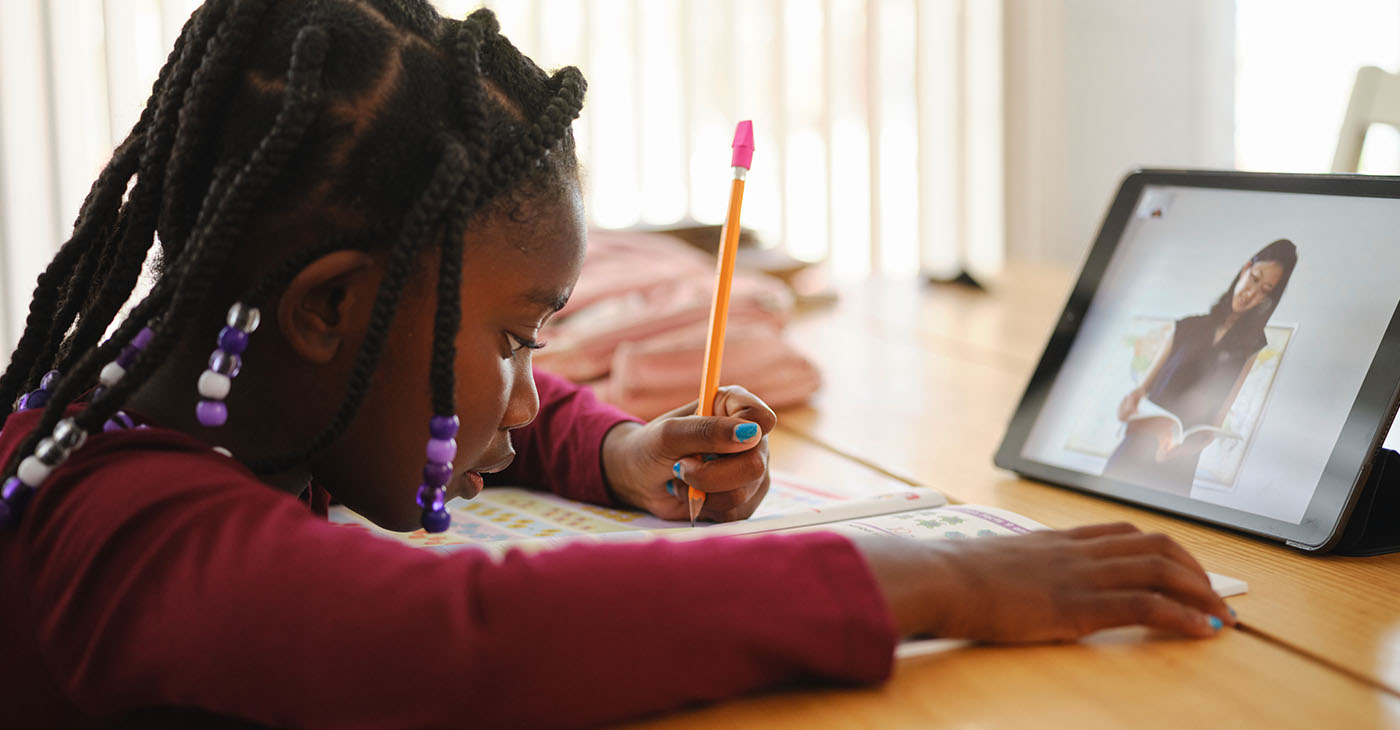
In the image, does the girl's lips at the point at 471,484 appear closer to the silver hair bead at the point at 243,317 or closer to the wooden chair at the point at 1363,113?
the silver hair bead at the point at 243,317

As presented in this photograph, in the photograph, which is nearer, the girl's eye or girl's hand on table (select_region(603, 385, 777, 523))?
the girl's eye

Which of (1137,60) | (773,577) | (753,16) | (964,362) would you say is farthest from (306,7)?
(1137,60)

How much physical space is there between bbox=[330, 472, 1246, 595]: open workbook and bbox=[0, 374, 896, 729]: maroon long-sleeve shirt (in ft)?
0.61

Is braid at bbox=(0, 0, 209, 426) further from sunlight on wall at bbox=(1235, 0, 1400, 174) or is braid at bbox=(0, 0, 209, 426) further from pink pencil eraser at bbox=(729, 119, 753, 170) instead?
sunlight on wall at bbox=(1235, 0, 1400, 174)

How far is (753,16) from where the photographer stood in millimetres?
2701

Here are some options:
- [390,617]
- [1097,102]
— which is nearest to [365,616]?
[390,617]

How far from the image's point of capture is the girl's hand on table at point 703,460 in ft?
2.78

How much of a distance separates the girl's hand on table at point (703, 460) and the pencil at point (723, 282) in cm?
1

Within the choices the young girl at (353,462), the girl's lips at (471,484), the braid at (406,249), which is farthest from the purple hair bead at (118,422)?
the girl's lips at (471,484)

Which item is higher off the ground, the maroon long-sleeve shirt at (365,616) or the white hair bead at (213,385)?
the white hair bead at (213,385)

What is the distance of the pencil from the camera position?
802 mm

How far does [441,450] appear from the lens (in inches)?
25.8

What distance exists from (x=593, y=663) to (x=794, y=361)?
0.84 m

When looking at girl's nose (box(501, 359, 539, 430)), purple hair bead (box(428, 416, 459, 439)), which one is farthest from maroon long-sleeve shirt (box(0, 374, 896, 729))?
girl's nose (box(501, 359, 539, 430))
